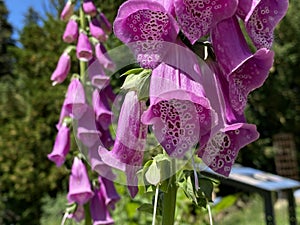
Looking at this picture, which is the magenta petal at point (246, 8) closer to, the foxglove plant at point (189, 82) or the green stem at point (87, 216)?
the foxglove plant at point (189, 82)

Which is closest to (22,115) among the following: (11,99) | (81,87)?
(11,99)

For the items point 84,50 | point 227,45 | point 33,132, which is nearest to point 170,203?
point 227,45

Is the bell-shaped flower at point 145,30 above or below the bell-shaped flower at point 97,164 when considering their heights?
above

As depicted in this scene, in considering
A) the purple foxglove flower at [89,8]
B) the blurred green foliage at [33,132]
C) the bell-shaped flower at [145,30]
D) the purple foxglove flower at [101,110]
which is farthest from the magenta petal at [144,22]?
the blurred green foliage at [33,132]

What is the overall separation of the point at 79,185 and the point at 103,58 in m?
0.49

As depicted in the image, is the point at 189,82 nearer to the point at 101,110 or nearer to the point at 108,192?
the point at 101,110

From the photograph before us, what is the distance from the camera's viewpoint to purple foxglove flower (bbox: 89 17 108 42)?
1971mm

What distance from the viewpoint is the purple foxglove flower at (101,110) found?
1767 mm

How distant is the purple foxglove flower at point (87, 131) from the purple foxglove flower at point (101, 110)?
1.1 inches

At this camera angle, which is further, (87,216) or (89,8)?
(89,8)

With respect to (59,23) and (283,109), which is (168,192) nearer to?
(59,23)

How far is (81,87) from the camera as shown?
186cm

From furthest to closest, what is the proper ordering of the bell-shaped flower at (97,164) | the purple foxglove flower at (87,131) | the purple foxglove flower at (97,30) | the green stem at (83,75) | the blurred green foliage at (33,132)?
the blurred green foliage at (33,132), the purple foxglove flower at (97,30), the green stem at (83,75), the purple foxglove flower at (87,131), the bell-shaped flower at (97,164)

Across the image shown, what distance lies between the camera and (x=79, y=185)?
1.84 m
